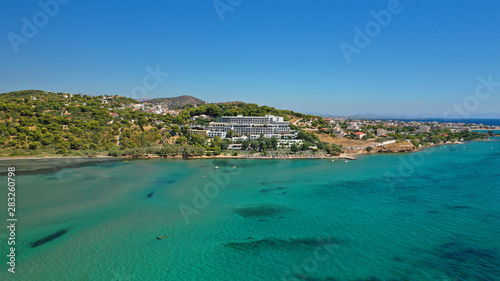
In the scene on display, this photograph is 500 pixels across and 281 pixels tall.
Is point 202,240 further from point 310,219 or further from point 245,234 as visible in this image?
point 310,219

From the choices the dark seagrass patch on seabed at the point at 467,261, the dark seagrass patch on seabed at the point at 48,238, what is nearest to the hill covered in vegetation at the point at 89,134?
the dark seagrass patch on seabed at the point at 48,238

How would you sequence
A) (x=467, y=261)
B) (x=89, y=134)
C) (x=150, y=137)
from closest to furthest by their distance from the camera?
(x=467, y=261)
(x=89, y=134)
(x=150, y=137)

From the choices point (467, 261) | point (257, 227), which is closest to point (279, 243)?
point (257, 227)

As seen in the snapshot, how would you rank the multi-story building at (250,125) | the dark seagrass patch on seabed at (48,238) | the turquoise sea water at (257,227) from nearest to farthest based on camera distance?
the turquoise sea water at (257,227), the dark seagrass patch on seabed at (48,238), the multi-story building at (250,125)

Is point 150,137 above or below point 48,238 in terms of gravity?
above

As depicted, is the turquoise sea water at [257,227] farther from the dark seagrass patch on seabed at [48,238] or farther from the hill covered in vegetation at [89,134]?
the hill covered in vegetation at [89,134]

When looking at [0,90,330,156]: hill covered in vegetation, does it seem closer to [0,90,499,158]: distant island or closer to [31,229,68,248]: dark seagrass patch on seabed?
[0,90,499,158]: distant island

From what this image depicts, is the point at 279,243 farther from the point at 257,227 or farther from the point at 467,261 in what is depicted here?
the point at 467,261

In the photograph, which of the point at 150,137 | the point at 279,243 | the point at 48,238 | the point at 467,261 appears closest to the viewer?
the point at 467,261

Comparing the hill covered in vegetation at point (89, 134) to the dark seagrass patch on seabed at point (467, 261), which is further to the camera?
the hill covered in vegetation at point (89, 134)
